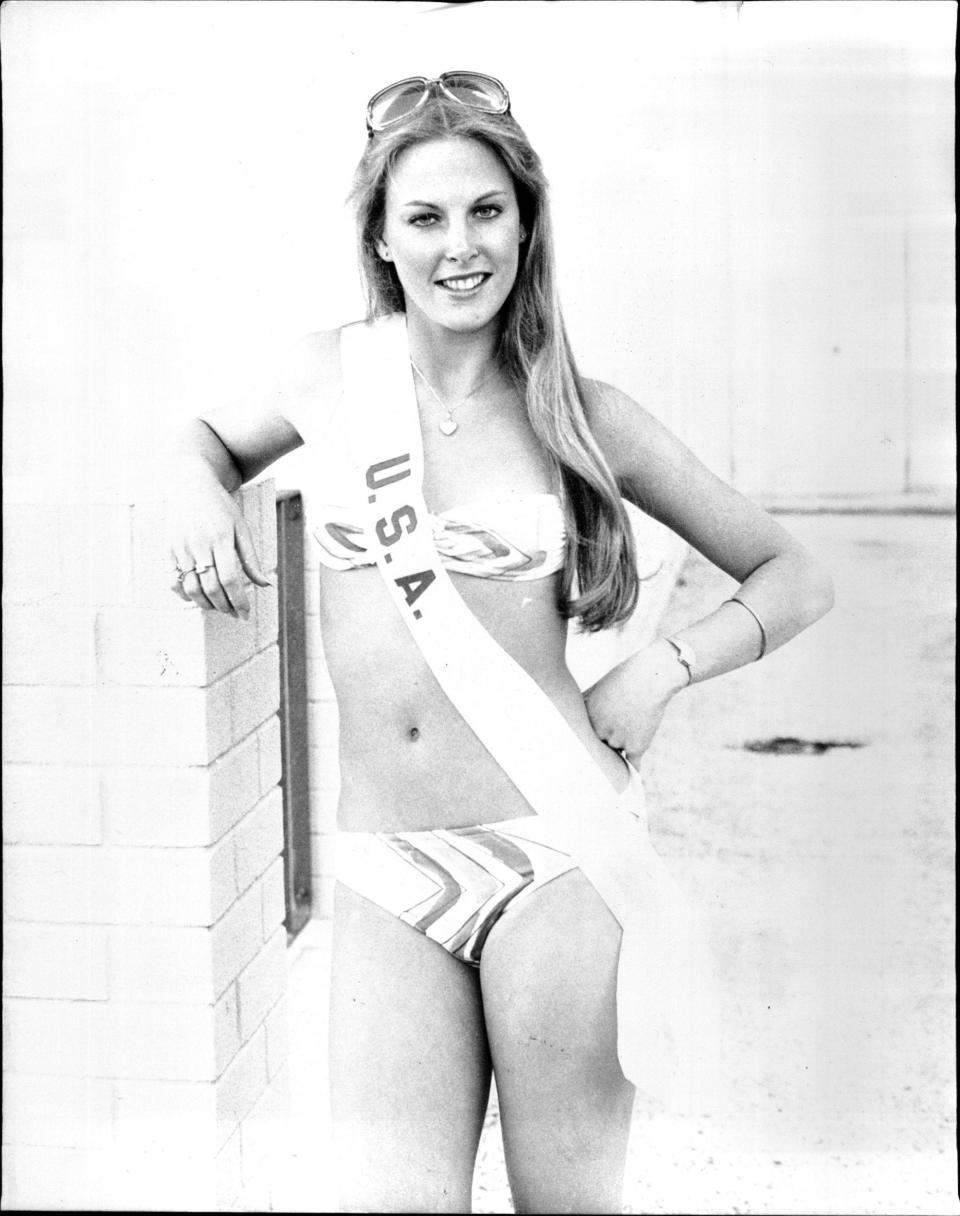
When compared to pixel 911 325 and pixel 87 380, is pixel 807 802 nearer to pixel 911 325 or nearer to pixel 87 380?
pixel 911 325

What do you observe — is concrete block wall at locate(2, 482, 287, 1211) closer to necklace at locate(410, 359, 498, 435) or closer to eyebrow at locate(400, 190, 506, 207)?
necklace at locate(410, 359, 498, 435)

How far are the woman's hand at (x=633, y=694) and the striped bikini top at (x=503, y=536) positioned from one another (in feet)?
0.79

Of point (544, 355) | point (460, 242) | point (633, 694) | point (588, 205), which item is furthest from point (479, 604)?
point (588, 205)

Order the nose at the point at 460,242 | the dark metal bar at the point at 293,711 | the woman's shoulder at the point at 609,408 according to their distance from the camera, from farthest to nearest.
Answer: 1. the dark metal bar at the point at 293,711
2. the woman's shoulder at the point at 609,408
3. the nose at the point at 460,242

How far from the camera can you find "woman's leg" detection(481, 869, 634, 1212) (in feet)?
9.80

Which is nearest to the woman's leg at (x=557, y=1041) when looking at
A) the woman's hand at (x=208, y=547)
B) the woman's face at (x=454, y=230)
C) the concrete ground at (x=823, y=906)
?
the concrete ground at (x=823, y=906)

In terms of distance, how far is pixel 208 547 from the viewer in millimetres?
3033

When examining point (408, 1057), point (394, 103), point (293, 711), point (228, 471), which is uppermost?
point (394, 103)

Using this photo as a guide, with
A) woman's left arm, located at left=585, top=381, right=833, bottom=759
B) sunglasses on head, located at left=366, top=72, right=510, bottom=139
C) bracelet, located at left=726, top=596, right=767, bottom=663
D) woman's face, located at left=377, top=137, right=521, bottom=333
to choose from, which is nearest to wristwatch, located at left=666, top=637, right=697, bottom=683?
woman's left arm, located at left=585, top=381, right=833, bottom=759

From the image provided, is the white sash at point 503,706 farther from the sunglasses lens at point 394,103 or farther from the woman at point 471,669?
the sunglasses lens at point 394,103

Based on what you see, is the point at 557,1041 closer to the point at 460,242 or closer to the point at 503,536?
the point at 503,536

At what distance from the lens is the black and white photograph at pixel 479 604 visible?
3020 mm

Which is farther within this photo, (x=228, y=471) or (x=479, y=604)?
(x=228, y=471)

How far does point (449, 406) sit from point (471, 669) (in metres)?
0.46
